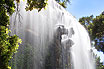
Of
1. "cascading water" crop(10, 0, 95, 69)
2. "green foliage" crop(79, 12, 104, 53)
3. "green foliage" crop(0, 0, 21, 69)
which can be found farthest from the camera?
"green foliage" crop(79, 12, 104, 53)

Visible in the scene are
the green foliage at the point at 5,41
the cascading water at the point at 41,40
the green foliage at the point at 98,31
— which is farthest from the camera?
the green foliage at the point at 98,31

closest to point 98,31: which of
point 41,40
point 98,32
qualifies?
point 98,32

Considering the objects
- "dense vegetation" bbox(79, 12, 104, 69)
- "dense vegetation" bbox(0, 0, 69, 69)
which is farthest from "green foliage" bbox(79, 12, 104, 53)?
"dense vegetation" bbox(0, 0, 69, 69)

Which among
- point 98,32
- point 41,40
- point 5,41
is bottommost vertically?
point 5,41

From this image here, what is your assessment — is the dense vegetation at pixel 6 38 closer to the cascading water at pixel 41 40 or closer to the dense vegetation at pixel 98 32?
the cascading water at pixel 41 40

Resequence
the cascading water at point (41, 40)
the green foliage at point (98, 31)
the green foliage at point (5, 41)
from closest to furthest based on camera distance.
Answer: the green foliage at point (5, 41) < the cascading water at point (41, 40) < the green foliage at point (98, 31)

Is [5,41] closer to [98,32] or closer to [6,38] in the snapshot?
[6,38]

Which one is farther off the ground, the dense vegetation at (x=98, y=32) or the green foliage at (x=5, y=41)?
the dense vegetation at (x=98, y=32)

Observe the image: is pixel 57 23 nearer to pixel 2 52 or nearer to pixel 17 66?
pixel 17 66

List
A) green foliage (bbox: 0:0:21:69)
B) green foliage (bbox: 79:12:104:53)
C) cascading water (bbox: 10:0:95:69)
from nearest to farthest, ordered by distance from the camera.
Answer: green foliage (bbox: 0:0:21:69) → cascading water (bbox: 10:0:95:69) → green foliage (bbox: 79:12:104:53)

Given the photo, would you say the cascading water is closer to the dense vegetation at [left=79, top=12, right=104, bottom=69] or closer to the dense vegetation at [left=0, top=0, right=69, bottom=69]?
the dense vegetation at [left=0, top=0, right=69, bottom=69]

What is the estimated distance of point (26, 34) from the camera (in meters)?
7.28

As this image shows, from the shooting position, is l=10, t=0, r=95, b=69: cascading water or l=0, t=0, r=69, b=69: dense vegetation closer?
l=0, t=0, r=69, b=69: dense vegetation

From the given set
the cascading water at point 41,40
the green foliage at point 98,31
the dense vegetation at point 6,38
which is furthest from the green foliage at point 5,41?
the green foliage at point 98,31
